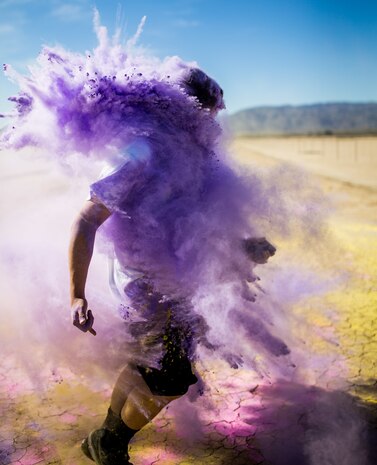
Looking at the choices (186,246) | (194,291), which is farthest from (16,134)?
(194,291)

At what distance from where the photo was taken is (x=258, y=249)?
1703 millimetres

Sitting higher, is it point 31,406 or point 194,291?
point 194,291

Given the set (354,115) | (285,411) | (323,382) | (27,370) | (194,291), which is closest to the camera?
(194,291)

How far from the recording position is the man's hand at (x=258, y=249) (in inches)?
67.1

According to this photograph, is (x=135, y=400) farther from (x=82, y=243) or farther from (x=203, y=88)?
(x=203, y=88)

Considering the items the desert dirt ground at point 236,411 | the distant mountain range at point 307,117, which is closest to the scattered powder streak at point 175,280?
the desert dirt ground at point 236,411

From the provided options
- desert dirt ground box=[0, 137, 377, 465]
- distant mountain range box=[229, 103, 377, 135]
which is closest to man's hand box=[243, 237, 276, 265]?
desert dirt ground box=[0, 137, 377, 465]

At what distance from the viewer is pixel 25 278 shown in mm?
2422

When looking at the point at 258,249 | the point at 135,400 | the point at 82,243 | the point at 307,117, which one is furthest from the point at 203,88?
the point at 307,117

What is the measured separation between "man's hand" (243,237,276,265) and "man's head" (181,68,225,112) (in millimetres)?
551

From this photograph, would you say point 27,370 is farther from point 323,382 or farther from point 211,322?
point 323,382

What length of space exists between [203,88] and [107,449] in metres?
1.45

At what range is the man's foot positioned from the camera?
1.73m

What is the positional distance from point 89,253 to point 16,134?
56cm
